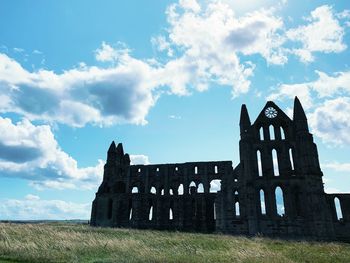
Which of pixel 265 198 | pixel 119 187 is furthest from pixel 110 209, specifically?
pixel 265 198

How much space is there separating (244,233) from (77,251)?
2131 cm

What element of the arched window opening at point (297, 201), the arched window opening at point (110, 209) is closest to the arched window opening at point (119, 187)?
the arched window opening at point (110, 209)

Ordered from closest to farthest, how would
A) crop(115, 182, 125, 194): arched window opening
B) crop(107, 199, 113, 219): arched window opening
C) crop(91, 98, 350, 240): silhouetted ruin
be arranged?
crop(91, 98, 350, 240): silhouetted ruin
crop(107, 199, 113, 219): arched window opening
crop(115, 182, 125, 194): arched window opening

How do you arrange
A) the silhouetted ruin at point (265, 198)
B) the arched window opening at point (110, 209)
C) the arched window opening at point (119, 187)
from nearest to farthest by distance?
the silhouetted ruin at point (265, 198) → the arched window opening at point (110, 209) → the arched window opening at point (119, 187)

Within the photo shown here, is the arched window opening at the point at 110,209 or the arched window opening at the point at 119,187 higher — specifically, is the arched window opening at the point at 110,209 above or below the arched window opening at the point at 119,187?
below

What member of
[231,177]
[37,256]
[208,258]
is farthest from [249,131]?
[37,256]

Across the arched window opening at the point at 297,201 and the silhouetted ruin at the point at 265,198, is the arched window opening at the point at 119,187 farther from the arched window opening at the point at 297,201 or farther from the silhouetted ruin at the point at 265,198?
the arched window opening at the point at 297,201

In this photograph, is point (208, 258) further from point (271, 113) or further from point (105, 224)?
point (105, 224)

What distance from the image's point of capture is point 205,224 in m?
39.9

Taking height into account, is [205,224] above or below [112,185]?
below

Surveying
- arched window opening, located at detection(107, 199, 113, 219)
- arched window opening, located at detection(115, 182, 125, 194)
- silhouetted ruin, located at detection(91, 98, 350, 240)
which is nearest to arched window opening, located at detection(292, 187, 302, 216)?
silhouetted ruin, located at detection(91, 98, 350, 240)

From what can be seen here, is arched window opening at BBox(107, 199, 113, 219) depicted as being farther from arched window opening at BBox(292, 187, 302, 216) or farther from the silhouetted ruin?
arched window opening at BBox(292, 187, 302, 216)

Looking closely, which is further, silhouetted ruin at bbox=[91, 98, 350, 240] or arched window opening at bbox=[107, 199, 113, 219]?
arched window opening at bbox=[107, 199, 113, 219]

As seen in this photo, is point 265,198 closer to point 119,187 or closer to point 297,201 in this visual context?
point 297,201
